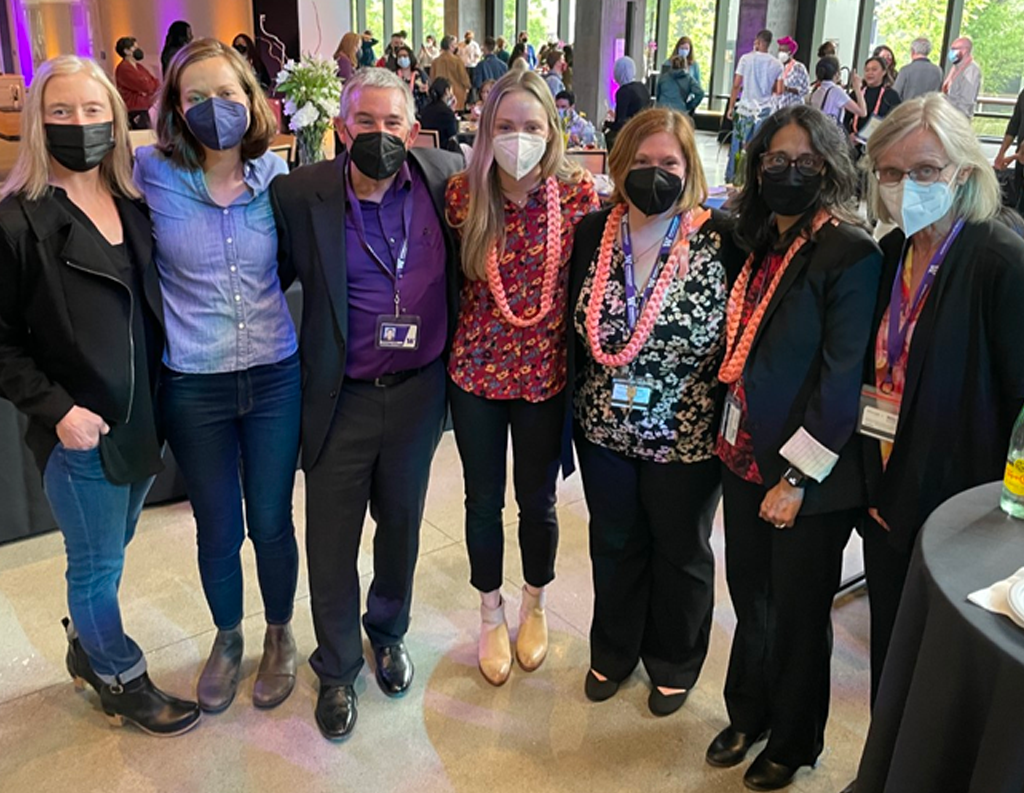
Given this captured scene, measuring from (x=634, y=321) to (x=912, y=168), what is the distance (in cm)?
61

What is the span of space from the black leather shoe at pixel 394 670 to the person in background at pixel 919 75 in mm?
8753

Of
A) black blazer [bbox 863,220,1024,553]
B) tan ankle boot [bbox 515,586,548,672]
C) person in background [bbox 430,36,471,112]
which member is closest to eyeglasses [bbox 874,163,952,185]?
black blazer [bbox 863,220,1024,553]

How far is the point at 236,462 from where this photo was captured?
2178 mm

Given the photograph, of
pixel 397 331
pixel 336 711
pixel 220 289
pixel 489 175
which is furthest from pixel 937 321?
pixel 336 711

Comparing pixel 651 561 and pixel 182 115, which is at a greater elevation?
pixel 182 115

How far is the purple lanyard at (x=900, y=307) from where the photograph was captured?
5.37 feet

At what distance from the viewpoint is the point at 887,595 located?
183 cm

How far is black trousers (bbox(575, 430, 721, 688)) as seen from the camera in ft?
6.81

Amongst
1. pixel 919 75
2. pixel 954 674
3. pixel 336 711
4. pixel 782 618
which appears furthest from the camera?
pixel 919 75

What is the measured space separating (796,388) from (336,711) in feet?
4.57

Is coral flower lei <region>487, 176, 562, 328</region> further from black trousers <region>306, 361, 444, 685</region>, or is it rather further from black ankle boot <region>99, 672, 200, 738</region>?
black ankle boot <region>99, 672, 200, 738</region>

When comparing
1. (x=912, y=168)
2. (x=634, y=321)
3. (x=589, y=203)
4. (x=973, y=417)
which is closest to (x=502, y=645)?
(x=634, y=321)

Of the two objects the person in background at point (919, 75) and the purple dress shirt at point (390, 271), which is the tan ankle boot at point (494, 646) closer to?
the purple dress shirt at point (390, 271)

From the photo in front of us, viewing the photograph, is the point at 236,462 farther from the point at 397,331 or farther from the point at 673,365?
the point at 673,365
